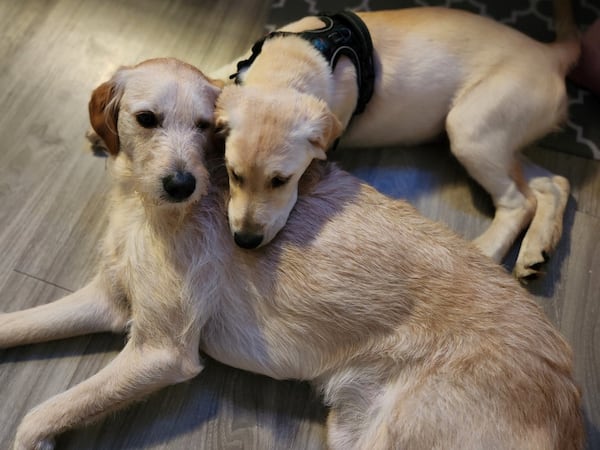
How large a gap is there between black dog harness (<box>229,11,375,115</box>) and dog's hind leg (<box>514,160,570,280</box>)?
0.82 meters

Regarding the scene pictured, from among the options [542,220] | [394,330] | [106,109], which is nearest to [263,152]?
[106,109]

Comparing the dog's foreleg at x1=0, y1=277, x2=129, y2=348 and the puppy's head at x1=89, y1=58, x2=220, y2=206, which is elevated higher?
the puppy's head at x1=89, y1=58, x2=220, y2=206

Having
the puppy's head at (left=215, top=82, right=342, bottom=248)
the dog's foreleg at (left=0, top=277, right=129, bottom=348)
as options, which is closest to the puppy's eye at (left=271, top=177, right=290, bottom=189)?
the puppy's head at (left=215, top=82, right=342, bottom=248)

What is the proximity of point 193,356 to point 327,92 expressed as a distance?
43.1 inches

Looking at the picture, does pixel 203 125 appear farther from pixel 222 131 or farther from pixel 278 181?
pixel 278 181

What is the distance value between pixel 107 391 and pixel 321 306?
73 cm

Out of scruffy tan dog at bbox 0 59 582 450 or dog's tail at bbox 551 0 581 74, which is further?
dog's tail at bbox 551 0 581 74

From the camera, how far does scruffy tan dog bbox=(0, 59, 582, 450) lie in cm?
157

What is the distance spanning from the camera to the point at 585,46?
104 inches

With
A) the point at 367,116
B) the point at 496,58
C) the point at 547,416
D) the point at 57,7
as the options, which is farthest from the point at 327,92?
the point at 57,7

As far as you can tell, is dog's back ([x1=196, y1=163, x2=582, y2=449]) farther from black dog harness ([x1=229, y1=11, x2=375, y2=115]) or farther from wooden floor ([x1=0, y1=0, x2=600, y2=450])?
black dog harness ([x1=229, y1=11, x2=375, y2=115])

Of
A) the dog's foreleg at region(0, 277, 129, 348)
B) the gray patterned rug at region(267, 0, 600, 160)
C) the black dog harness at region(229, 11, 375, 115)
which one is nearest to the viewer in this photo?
the dog's foreleg at region(0, 277, 129, 348)

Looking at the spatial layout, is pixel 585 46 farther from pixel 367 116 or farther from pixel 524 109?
pixel 367 116

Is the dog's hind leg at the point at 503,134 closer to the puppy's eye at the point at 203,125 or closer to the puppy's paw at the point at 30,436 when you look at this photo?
the puppy's eye at the point at 203,125
